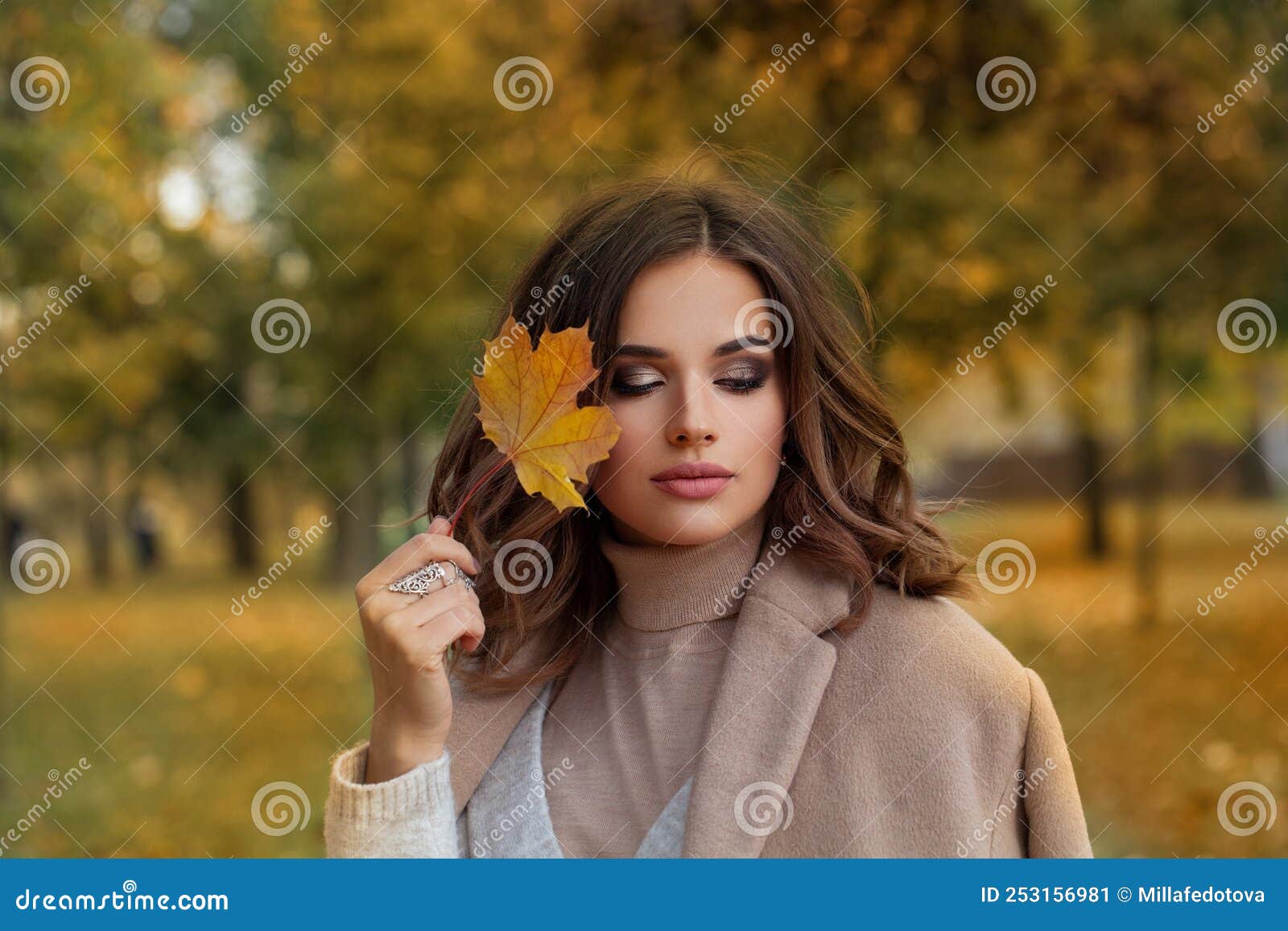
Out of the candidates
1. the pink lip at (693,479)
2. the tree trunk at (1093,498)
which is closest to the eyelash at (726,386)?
the pink lip at (693,479)

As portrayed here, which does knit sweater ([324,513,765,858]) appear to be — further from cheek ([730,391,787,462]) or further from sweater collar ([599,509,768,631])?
cheek ([730,391,787,462])

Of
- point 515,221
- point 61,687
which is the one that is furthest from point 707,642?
point 61,687

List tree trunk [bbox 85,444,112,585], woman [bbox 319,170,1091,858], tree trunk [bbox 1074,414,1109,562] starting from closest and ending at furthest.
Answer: woman [bbox 319,170,1091,858] < tree trunk [bbox 1074,414,1109,562] < tree trunk [bbox 85,444,112,585]

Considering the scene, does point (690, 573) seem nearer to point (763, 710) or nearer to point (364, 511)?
point (763, 710)

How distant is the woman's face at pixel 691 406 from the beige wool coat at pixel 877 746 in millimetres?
232

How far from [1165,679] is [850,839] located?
8.20 meters

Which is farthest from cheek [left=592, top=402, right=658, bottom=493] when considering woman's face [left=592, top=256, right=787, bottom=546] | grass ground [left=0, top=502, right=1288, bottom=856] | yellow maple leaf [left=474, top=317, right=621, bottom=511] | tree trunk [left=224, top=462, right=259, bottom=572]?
tree trunk [left=224, top=462, right=259, bottom=572]

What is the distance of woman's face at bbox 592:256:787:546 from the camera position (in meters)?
2.17

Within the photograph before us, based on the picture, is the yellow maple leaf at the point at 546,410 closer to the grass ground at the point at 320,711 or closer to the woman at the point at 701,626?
the woman at the point at 701,626

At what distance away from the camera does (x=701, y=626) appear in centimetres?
237

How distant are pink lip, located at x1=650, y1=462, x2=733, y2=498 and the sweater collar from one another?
0.55 ft

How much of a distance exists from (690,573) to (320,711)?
27.2ft

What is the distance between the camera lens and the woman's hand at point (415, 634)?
80.7 inches

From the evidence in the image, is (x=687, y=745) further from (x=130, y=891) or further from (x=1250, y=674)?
(x=1250, y=674)
